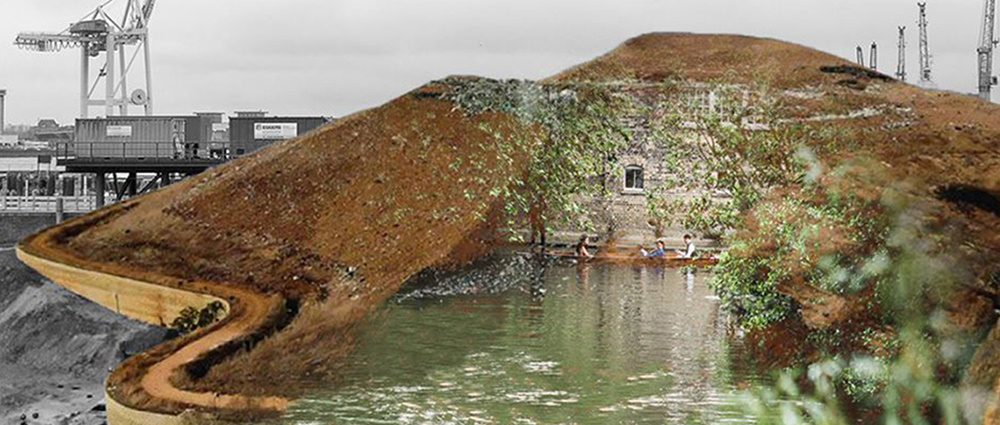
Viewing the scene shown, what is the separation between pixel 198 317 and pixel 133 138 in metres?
28.3

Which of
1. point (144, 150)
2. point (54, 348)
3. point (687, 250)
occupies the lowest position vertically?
point (54, 348)

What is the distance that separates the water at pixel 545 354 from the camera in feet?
21.0

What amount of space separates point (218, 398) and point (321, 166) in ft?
9.56

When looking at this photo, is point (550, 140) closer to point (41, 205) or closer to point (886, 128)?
point (886, 128)

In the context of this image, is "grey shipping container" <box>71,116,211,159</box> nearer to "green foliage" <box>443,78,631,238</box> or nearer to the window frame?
"green foliage" <box>443,78,631,238</box>

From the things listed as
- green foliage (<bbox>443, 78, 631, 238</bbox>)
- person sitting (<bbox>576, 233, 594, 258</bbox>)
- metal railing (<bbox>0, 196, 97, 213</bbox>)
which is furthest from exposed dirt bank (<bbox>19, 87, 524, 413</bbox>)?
metal railing (<bbox>0, 196, 97, 213</bbox>)

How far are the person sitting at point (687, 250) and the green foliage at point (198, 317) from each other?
11.3 feet

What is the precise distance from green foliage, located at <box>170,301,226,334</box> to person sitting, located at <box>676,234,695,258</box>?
3.44 meters

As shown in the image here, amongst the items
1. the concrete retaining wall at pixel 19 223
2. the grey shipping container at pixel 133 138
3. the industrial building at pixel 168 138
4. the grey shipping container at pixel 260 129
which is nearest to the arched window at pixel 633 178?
the industrial building at pixel 168 138

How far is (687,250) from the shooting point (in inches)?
358

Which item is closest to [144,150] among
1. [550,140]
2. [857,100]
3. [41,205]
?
[41,205]

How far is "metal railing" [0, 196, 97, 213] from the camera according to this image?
1300 inches

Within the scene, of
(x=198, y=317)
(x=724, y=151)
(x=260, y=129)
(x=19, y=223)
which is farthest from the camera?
(x=260, y=129)

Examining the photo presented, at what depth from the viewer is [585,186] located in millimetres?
9234
